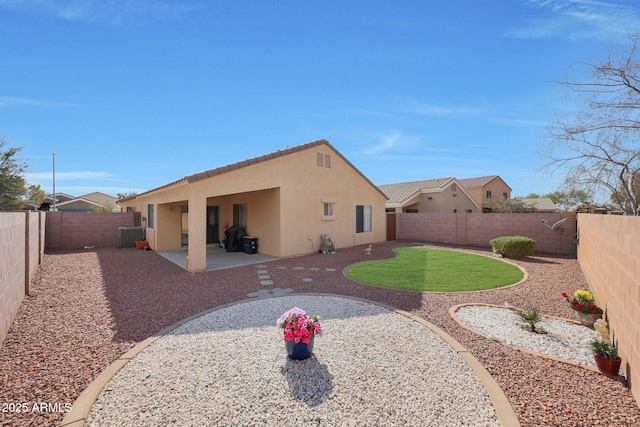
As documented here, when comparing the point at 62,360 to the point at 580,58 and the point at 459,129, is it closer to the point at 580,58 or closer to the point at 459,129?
the point at 580,58

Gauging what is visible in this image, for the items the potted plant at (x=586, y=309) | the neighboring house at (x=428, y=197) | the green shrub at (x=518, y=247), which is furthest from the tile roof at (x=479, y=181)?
the potted plant at (x=586, y=309)

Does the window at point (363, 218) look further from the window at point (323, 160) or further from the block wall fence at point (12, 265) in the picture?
the block wall fence at point (12, 265)

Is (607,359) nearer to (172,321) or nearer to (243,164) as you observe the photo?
(172,321)

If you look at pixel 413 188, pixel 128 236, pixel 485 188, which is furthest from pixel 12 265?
pixel 485 188

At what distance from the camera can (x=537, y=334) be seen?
4.90m

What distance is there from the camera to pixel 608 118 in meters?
11.1

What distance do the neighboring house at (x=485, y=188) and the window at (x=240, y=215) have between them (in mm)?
30903

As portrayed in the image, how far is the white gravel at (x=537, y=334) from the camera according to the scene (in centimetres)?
428

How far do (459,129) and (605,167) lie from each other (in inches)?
272

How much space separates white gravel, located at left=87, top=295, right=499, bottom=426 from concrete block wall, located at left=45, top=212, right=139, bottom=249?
14.6 m

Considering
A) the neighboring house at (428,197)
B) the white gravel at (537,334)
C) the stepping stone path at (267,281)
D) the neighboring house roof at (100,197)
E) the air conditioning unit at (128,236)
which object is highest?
the neighboring house roof at (100,197)

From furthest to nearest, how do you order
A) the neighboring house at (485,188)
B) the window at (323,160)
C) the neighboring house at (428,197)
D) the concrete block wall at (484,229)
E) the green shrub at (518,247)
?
the neighboring house at (485,188)
the neighboring house at (428,197)
the window at (323,160)
the concrete block wall at (484,229)
the green shrub at (518,247)

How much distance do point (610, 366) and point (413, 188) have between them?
1003 inches

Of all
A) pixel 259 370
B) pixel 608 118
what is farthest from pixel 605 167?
pixel 259 370
